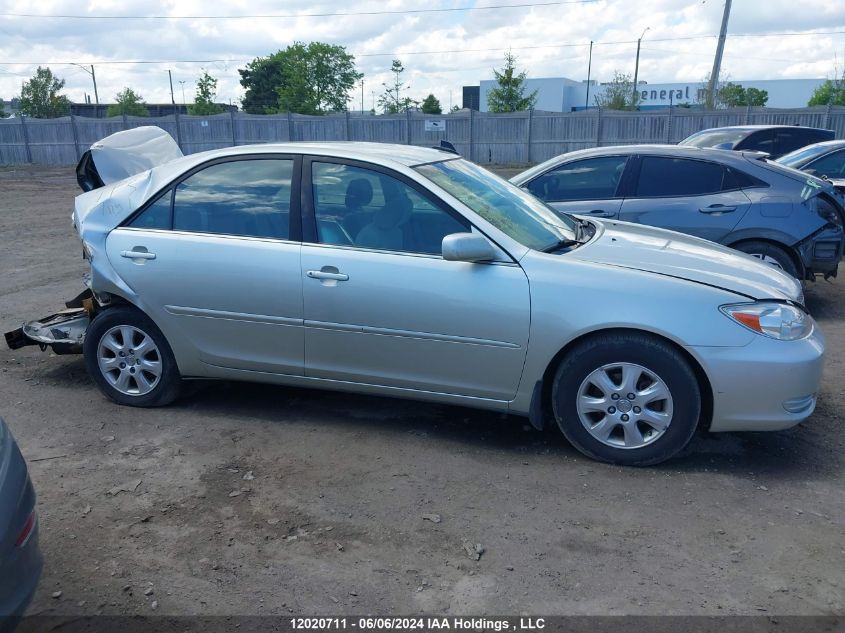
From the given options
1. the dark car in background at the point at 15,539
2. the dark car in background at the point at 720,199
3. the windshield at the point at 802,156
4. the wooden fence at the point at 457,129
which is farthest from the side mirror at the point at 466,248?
the wooden fence at the point at 457,129

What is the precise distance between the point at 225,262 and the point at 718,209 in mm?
4905

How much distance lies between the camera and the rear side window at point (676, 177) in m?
7.40

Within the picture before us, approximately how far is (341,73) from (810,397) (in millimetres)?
64363

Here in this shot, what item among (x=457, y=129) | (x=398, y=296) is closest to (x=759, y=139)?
(x=398, y=296)

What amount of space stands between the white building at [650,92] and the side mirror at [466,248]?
245 ft

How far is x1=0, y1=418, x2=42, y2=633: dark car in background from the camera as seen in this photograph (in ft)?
7.88

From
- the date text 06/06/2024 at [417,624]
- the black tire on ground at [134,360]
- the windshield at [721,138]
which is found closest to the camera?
the date text 06/06/2024 at [417,624]

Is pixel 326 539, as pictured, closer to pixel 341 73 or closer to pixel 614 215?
pixel 614 215

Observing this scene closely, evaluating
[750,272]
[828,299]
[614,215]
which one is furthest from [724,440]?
[828,299]

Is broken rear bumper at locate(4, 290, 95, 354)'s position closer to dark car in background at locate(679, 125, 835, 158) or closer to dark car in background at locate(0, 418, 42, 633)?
dark car in background at locate(0, 418, 42, 633)

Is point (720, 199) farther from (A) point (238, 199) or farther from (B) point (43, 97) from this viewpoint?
(B) point (43, 97)

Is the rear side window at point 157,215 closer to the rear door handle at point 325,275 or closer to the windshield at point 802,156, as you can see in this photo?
the rear door handle at point 325,275

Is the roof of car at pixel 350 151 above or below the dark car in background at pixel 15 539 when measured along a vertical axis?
above

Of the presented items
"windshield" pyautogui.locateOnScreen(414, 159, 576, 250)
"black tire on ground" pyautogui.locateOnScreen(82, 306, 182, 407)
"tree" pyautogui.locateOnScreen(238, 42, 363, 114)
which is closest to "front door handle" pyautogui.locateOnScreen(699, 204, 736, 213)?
"windshield" pyautogui.locateOnScreen(414, 159, 576, 250)
